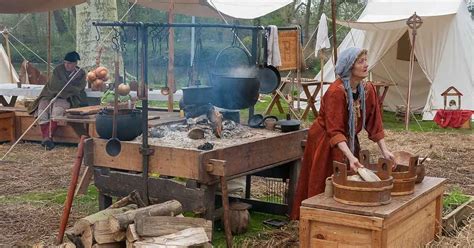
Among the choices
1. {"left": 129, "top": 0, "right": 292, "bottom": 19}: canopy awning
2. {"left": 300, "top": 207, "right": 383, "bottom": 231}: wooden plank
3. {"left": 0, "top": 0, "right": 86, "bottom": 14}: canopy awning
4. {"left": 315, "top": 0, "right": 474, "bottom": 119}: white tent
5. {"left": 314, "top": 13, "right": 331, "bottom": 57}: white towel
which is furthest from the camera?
{"left": 314, "top": 13, "right": 331, "bottom": 57}: white towel

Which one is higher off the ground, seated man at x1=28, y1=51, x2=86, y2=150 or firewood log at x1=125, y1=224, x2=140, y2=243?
seated man at x1=28, y1=51, x2=86, y2=150

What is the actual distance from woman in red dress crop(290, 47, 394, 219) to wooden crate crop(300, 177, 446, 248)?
42 cm

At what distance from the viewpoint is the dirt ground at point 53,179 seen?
4.70m

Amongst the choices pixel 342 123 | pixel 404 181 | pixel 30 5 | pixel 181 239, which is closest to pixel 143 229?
pixel 181 239

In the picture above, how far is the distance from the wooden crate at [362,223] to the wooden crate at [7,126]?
6.14 metres

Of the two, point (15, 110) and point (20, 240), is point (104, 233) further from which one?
point (15, 110)

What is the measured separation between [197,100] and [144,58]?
1.11m

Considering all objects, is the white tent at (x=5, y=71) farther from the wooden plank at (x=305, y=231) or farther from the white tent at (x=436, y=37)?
the wooden plank at (x=305, y=231)

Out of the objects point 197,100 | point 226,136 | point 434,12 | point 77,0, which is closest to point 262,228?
point 226,136

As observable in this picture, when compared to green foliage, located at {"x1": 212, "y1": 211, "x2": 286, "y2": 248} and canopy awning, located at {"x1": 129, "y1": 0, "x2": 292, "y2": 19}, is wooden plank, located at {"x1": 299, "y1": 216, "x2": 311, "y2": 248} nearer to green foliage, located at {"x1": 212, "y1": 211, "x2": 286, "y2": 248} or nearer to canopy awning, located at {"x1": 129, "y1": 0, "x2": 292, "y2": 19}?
green foliage, located at {"x1": 212, "y1": 211, "x2": 286, "y2": 248}

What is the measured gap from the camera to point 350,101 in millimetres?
4105

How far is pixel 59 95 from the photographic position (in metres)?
8.26

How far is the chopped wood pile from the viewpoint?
3.82 m

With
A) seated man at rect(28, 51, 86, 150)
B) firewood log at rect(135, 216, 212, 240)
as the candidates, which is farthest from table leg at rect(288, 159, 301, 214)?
seated man at rect(28, 51, 86, 150)
